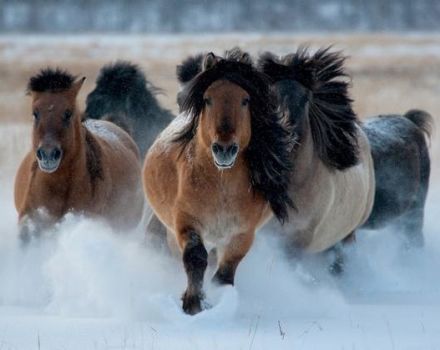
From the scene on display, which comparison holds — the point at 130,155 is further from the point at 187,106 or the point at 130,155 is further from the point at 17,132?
the point at 17,132

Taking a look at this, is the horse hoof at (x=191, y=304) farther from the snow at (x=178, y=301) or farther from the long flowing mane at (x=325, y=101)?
the long flowing mane at (x=325, y=101)

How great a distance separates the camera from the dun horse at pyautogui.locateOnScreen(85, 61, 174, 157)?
36.3 ft

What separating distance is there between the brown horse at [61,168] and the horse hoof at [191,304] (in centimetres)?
173

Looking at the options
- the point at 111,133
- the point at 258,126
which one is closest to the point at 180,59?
the point at 111,133

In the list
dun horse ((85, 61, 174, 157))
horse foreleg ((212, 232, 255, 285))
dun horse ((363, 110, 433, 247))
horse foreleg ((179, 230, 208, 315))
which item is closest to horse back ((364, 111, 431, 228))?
dun horse ((363, 110, 433, 247))

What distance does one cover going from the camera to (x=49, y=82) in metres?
8.02

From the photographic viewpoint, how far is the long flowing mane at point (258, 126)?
6.79 m

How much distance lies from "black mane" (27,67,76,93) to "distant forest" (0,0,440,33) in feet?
106

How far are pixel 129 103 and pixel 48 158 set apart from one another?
11.7ft

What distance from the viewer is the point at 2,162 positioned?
15516mm

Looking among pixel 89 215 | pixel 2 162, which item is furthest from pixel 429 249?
pixel 2 162

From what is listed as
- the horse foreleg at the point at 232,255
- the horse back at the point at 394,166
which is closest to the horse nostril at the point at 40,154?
the horse foreleg at the point at 232,255

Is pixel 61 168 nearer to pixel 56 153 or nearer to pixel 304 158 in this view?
pixel 56 153

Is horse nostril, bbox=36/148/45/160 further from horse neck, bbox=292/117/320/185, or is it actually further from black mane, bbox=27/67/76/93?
horse neck, bbox=292/117/320/185
